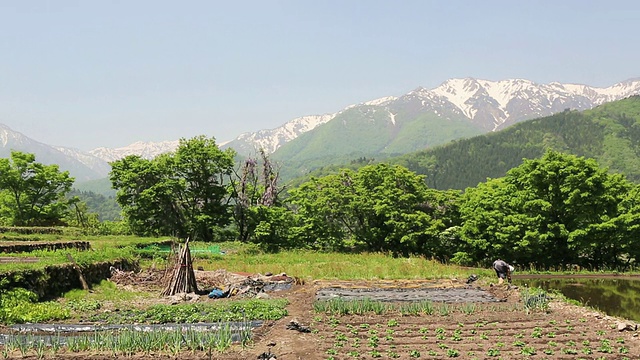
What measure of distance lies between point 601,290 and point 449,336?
15.5 meters

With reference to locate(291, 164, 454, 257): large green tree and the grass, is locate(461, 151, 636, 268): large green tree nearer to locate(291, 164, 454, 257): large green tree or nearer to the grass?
locate(291, 164, 454, 257): large green tree

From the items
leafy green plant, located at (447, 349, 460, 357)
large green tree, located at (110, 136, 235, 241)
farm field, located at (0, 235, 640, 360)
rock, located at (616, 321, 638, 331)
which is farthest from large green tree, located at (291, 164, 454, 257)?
leafy green plant, located at (447, 349, 460, 357)

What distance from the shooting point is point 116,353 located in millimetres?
11180

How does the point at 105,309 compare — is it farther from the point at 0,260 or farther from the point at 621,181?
the point at 621,181

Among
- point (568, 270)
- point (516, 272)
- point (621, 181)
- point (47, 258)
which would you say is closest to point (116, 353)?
point (47, 258)

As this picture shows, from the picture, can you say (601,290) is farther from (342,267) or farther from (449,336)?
(449,336)

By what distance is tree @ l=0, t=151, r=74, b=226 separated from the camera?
49.7 meters

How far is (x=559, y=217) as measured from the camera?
36406mm

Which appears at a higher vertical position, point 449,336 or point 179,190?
point 179,190

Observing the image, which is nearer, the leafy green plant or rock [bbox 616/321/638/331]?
the leafy green plant

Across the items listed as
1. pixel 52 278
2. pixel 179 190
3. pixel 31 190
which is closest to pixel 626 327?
pixel 52 278

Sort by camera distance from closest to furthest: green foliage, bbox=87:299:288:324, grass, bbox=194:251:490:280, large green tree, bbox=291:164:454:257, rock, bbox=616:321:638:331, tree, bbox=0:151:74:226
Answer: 1. rock, bbox=616:321:638:331
2. green foliage, bbox=87:299:288:324
3. grass, bbox=194:251:490:280
4. large green tree, bbox=291:164:454:257
5. tree, bbox=0:151:74:226

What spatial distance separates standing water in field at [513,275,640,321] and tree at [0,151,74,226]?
157ft

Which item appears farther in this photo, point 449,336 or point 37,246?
point 37,246
